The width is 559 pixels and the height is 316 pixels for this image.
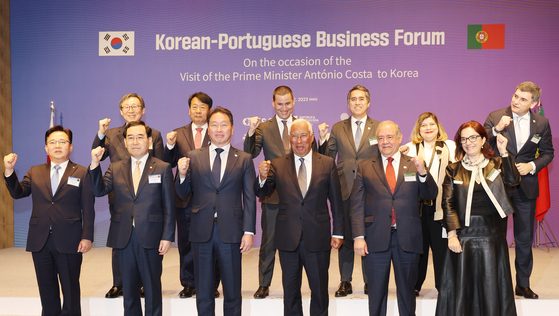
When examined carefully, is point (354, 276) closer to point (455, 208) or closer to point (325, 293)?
point (325, 293)

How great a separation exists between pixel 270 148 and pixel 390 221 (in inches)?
53.0

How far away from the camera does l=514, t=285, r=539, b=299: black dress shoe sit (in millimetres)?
3828

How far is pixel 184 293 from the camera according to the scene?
398 cm

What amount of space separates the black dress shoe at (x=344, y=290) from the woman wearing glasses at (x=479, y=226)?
90cm

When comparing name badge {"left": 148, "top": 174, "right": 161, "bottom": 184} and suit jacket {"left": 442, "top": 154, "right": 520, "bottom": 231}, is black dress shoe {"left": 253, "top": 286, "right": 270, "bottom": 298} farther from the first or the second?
suit jacket {"left": 442, "top": 154, "right": 520, "bottom": 231}

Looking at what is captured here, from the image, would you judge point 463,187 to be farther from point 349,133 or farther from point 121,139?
point 121,139

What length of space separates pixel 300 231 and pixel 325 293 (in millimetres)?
497

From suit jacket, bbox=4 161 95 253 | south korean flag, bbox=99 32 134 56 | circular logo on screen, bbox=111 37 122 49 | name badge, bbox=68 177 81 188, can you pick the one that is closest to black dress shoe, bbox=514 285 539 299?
suit jacket, bbox=4 161 95 253

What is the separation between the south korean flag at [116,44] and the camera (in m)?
6.53

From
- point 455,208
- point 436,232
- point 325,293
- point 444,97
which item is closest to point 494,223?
point 455,208

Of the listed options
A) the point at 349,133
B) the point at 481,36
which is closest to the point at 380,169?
the point at 349,133

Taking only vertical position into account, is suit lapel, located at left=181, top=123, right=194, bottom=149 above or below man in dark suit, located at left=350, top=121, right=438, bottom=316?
above

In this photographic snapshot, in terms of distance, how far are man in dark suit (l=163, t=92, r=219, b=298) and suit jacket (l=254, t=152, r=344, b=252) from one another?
0.94 m

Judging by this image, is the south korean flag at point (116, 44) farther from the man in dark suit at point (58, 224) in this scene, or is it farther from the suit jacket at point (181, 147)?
the man in dark suit at point (58, 224)
